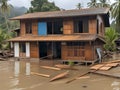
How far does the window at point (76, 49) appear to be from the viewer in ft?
81.9

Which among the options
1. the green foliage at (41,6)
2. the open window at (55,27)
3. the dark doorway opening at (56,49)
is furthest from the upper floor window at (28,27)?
the green foliage at (41,6)

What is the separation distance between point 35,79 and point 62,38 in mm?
8858

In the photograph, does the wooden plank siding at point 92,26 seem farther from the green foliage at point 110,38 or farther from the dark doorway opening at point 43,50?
the green foliage at point 110,38

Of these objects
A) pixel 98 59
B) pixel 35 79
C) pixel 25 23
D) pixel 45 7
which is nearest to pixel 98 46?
pixel 98 59

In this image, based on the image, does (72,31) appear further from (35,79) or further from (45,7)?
(45,7)

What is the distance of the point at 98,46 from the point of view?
27.2m

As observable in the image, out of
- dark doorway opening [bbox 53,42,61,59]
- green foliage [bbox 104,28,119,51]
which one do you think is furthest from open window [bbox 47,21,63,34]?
green foliage [bbox 104,28,119,51]

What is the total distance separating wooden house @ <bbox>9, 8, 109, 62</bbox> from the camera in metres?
24.9

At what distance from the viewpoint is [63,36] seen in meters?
26.8

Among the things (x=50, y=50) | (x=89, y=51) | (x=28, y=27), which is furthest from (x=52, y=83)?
(x=28, y=27)

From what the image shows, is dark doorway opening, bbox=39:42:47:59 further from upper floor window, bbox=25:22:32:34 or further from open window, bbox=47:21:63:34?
upper floor window, bbox=25:22:32:34

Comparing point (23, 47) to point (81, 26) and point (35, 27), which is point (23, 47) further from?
point (81, 26)

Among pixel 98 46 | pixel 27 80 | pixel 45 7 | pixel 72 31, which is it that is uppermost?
pixel 45 7

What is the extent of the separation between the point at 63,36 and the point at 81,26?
7.16 feet
